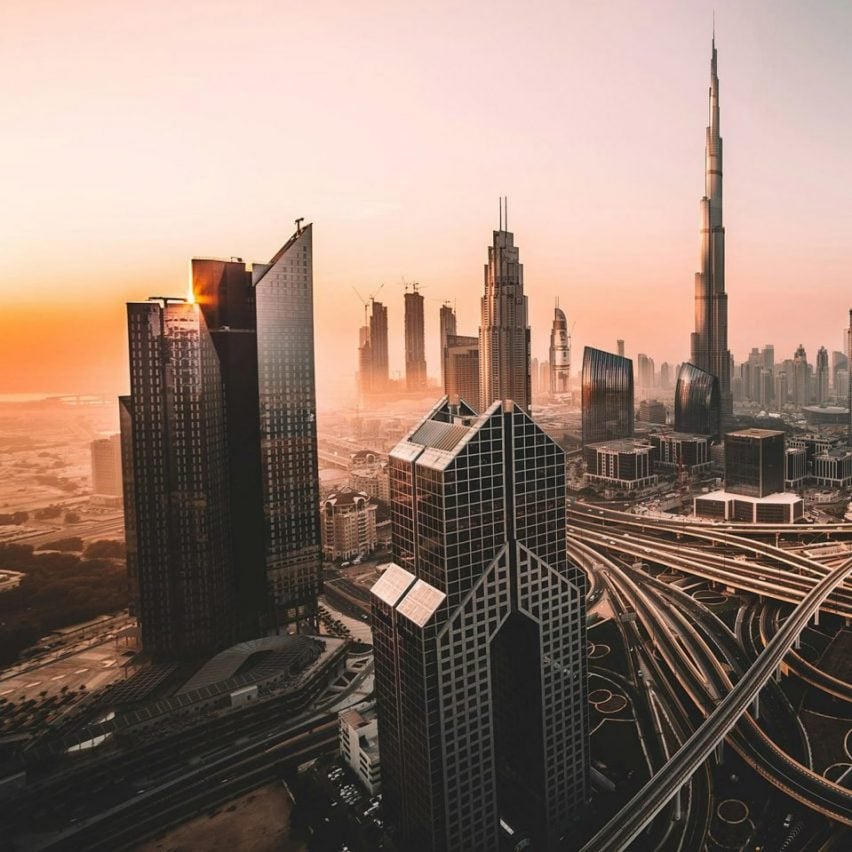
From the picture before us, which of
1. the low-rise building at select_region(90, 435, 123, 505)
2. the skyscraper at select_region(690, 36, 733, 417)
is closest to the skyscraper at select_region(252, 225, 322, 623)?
the low-rise building at select_region(90, 435, 123, 505)

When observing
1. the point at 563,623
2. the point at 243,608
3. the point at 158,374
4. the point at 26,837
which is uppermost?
the point at 158,374

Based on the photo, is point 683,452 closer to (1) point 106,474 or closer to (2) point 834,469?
(2) point 834,469

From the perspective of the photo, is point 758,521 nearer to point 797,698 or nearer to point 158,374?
point 797,698

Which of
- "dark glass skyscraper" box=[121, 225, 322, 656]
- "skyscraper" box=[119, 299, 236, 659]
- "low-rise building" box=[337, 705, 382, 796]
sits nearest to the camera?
"low-rise building" box=[337, 705, 382, 796]

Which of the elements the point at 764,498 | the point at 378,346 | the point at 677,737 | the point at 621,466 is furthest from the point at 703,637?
the point at 378,346

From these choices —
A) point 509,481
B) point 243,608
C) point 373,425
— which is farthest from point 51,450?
point 509,481

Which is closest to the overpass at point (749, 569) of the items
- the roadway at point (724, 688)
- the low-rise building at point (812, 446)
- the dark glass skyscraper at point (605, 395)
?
the roadway at point (724, 688)

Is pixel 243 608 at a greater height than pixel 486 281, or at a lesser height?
lesser

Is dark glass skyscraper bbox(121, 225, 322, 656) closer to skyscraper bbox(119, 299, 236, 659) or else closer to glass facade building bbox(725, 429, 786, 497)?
skyscraper bbox(119, 299, 236, 659)
